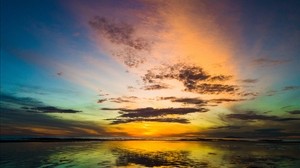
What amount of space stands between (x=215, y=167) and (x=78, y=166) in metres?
19.2

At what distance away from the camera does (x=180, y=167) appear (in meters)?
38.2

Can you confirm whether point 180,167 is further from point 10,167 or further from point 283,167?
point 10,167

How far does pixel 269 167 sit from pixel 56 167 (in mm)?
30125

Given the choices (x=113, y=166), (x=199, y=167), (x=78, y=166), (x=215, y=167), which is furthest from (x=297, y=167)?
(x=78, y=166)

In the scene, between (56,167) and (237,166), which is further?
(237,166)

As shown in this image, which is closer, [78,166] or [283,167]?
[78,166]

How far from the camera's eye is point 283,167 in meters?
39.9

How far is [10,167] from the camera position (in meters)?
35.2

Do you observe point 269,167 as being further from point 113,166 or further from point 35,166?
point 35,166

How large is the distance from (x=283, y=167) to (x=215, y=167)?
1038 cm

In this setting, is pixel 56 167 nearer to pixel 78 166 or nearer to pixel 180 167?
A: pixel 78 166

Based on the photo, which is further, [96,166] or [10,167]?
[96,166]

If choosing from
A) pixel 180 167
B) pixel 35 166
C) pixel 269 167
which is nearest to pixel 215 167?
pixel 180 167

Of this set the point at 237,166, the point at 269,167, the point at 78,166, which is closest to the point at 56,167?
the point at 78,166
